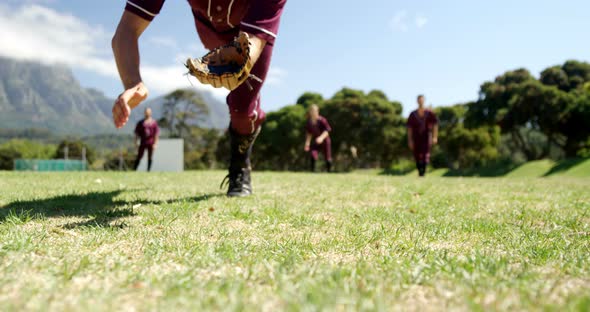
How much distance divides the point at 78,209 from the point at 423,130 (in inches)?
414

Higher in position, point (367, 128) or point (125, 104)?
point (367, 128)

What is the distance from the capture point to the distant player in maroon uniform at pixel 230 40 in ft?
9.48

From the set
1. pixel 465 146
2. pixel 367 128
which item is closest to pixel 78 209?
pixel 367 128

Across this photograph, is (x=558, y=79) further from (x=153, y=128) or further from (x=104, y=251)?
(x=104, y=251)

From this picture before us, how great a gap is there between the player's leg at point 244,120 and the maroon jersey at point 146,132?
11660 mm

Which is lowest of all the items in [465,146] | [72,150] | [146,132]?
[146,132]

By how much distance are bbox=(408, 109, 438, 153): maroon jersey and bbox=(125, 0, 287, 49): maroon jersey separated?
29.9 ft

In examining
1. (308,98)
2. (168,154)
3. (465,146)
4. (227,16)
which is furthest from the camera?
(308,98)

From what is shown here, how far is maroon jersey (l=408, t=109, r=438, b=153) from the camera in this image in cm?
1203

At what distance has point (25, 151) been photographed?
91750 millimetres

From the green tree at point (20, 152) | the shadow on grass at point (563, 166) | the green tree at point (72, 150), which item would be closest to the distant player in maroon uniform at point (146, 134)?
the shadow on grass at point (563, 166)

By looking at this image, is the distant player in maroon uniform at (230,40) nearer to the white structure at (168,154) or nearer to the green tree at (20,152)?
the white structure at (168,154)

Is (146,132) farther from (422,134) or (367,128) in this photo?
(367,128)

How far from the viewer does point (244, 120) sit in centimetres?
413
